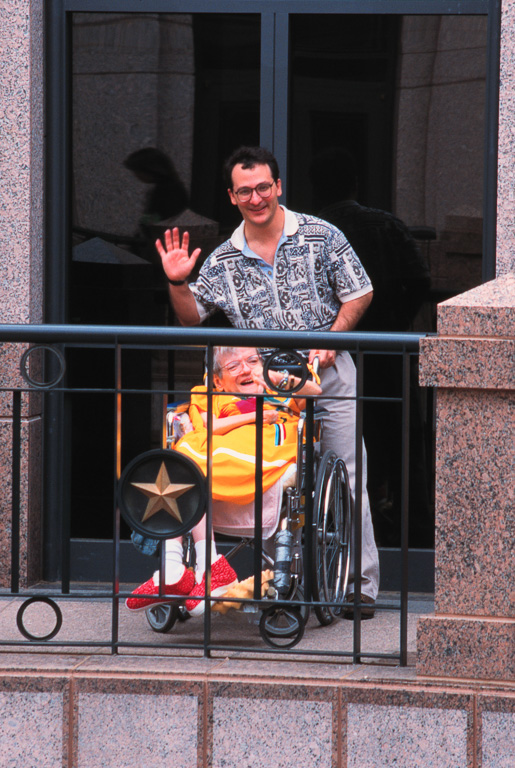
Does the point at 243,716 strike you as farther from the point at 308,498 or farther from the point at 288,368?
the point at 288,368

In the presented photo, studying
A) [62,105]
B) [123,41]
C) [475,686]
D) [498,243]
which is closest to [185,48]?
[123,41]

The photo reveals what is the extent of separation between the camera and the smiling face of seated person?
176 inches

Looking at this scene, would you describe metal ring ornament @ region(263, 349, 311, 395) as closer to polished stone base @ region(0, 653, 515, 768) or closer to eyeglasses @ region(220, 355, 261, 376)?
eyeglasses @ region(220, 355, 261, 376)

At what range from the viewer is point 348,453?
16.3 ft

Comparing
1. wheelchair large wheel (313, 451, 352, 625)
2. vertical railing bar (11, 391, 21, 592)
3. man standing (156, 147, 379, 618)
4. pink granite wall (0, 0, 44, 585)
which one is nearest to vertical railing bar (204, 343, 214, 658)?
wheelchair large wheel (313, 451, 352, 625)

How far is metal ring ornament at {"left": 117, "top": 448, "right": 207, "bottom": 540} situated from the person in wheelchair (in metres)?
0.20

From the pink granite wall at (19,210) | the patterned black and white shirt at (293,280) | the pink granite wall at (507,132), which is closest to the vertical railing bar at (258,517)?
the patterned black and white shirt at (293,280)

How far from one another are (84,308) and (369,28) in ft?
6.77

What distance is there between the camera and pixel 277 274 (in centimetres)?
483

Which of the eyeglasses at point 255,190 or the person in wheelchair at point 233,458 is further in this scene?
the eyeglasses at point 255,190

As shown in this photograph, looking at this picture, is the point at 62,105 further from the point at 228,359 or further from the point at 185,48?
the point at 228,359

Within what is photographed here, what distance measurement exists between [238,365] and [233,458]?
41 centimetres

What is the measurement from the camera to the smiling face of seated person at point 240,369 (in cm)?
446

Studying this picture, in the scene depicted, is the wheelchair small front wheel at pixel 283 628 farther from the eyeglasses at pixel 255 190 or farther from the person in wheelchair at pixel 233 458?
the eyeglasses at pixel 255 190
